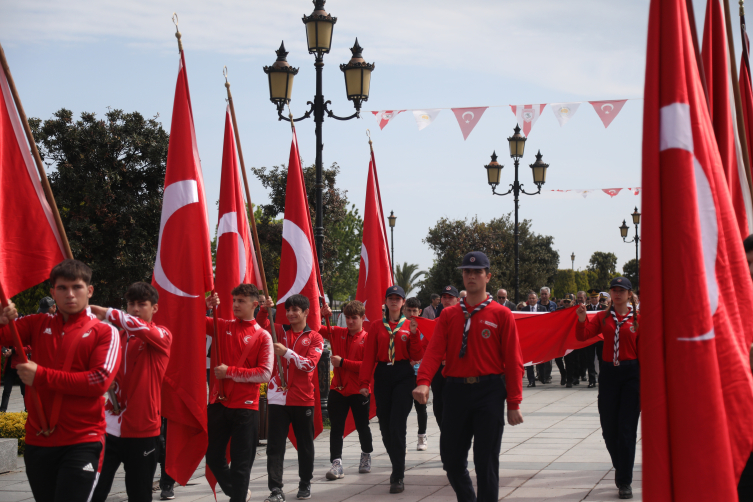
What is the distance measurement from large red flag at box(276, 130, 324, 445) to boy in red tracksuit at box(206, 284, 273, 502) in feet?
6.74

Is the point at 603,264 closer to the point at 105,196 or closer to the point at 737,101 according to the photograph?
the point at 105,196

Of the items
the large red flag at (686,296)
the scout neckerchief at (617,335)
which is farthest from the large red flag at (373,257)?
the large red flag at (686,296)

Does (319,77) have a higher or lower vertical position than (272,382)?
higher

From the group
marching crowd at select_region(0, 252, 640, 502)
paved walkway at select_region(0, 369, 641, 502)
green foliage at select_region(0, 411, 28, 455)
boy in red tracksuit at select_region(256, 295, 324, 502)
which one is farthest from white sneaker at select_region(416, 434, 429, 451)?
green foliage at select_region(0, 411, 28, 455)

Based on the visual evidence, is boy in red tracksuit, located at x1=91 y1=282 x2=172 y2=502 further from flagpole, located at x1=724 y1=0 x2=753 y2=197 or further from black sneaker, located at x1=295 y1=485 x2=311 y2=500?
flagpole, located at x1=724 y1=0 x2=753 y2=197

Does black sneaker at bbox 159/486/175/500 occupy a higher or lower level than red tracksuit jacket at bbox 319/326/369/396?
lower

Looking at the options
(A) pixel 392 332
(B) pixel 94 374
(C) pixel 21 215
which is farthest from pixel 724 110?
(A) pixel 392 332

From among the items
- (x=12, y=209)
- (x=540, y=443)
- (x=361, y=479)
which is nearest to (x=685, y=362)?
(x=12, y=209)

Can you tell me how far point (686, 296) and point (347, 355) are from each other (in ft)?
20.2

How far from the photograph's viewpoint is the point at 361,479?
8.16 metres

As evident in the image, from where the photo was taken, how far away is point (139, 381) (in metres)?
5.41

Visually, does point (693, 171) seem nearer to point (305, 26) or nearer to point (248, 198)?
point (248, 198)

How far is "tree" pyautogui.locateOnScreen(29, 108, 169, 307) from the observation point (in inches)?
780

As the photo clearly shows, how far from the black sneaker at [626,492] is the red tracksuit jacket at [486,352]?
1.93 metres
